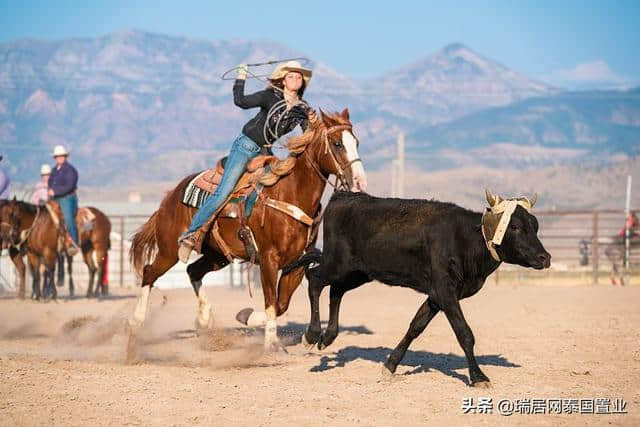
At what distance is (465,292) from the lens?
7750 mm

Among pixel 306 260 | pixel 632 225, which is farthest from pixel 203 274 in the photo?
pixel 632 225

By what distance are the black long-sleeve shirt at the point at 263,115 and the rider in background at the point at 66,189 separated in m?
7.71

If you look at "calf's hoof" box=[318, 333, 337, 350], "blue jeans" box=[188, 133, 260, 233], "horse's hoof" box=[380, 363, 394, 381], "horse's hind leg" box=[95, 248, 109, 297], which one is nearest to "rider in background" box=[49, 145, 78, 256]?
"horse's hind leg" box=[95, 248, 109, 297]

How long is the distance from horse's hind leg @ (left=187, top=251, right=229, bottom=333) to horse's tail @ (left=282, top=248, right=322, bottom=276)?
1.49 m

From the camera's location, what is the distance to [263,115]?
9164 millimetres

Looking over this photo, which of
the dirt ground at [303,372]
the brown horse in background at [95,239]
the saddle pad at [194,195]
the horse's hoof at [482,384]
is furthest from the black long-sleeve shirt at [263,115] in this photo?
the brown horse in background at [95,239]

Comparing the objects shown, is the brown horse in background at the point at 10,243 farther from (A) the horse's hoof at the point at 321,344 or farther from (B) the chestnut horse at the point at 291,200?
(A) the horse's hoof at the point at 321,344

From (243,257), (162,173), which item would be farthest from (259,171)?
(162,173)

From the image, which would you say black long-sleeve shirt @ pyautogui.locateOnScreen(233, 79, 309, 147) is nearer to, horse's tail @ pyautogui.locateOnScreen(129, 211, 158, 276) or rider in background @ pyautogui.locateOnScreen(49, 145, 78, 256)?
horse's tail @ pyautogui.locateOnScreen(129, 211, 158, 276)

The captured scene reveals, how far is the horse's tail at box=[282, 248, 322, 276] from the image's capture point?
28.7ft

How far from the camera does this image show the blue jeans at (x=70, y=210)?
16953 mm

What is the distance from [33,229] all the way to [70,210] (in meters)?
0.81

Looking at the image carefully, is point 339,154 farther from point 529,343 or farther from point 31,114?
point 31,114

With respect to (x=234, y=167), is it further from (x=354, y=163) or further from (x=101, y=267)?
(x=101, y=267)
